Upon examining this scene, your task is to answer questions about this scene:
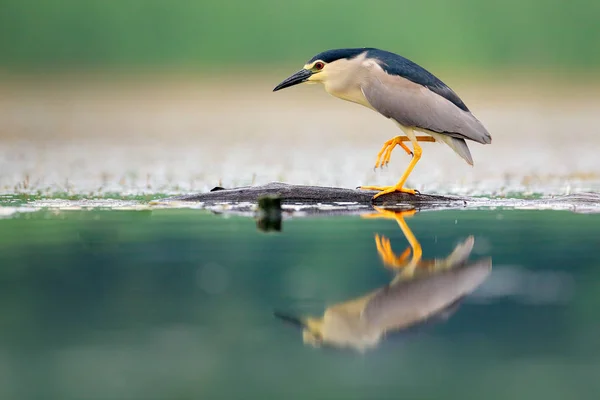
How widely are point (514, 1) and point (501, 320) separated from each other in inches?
1562

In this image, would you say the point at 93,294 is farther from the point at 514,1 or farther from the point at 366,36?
the point at 514,1

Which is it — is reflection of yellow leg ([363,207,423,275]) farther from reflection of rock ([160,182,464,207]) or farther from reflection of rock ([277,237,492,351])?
reflection of rock ([160,182,464,207])

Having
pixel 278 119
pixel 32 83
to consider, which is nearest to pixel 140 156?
pixel 278 119

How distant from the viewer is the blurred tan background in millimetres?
13766

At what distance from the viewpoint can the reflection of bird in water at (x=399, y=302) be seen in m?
4.95

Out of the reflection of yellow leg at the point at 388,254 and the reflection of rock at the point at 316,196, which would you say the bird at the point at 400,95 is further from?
the reflection of yellow leg at the point at 388,254

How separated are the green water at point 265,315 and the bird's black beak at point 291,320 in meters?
0.05

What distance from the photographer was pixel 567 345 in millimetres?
4734

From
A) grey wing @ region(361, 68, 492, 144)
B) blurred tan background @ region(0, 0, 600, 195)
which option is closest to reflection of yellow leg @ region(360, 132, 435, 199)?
grey wing @ region(361, 68, 492, 144)

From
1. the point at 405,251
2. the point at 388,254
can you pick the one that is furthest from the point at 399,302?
the point at 405,251

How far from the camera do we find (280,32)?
4000 centimetres

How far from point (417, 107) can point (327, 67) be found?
971mm

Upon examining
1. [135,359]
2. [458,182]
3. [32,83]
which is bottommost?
[135,359]

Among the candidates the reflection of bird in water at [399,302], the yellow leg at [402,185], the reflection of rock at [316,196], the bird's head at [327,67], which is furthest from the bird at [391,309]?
the bird's head at [327,67]
